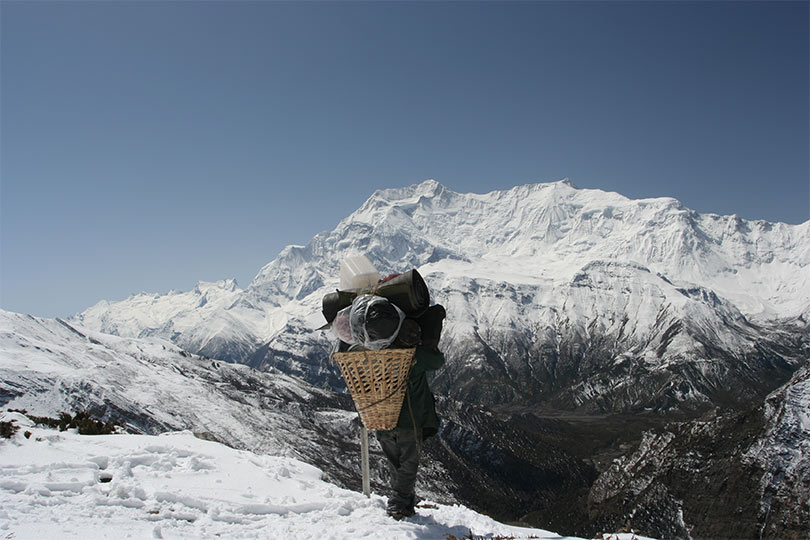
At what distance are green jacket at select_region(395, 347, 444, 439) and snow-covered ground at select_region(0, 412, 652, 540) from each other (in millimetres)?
1552

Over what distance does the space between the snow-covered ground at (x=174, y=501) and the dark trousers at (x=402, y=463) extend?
1.07 ft

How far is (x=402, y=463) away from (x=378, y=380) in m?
2.21

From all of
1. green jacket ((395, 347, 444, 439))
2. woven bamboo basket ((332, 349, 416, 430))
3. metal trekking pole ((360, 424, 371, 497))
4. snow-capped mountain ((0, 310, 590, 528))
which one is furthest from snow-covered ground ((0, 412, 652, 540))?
snow-capped mountain ((0, 310, 590, 528))

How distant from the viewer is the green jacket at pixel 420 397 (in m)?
7.86

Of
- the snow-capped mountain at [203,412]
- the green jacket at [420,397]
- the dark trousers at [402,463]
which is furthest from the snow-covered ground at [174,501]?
the snow-capped mountain at [203,412]

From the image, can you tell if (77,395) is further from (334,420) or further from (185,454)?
(185,454)

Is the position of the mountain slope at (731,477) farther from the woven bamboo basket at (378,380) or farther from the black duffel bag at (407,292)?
the black duffel bag at (407,292)

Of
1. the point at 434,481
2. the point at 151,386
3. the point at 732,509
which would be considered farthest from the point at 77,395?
the point at 732,509

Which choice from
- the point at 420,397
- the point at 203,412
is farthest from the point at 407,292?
the point at 203,412

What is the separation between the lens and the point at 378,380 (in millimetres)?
7160

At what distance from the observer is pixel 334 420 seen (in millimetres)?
197625

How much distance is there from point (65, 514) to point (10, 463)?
3062 millimetres

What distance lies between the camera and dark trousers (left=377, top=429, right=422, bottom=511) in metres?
8.22

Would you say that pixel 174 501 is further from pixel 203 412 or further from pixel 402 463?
pixel 203 412
